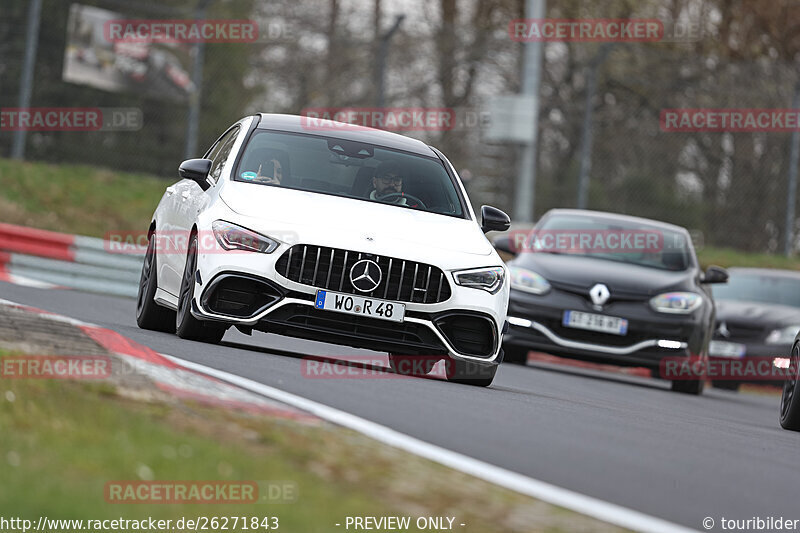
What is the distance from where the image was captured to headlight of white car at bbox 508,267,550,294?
14547mm

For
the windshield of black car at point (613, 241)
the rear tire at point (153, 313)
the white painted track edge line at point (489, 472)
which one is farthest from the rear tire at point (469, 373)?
the windshield of black car at point (613, 241)

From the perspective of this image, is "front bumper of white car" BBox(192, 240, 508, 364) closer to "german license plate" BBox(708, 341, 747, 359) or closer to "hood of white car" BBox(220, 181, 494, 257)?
"hood of white car" BBox(220, 181, 494, 257)

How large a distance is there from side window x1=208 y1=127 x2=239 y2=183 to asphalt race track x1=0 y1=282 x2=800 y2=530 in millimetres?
1163

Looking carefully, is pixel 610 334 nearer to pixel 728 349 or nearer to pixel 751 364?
pixel 728 349

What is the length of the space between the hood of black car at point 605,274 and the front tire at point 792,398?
3.85 meters

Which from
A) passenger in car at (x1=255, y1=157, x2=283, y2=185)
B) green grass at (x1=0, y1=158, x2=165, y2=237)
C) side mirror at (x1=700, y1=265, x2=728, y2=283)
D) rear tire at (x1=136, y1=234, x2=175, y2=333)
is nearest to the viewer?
passenger in car at (x1=255, y1=157, x2=283, y2=185)

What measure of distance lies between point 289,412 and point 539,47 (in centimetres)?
1599

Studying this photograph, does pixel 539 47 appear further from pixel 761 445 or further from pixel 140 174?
pixel 761 445

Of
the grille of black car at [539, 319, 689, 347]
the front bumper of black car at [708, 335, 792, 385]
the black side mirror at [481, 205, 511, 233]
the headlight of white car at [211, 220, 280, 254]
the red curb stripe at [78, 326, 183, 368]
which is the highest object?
the black side mirror at [481, 205, 511, 233]

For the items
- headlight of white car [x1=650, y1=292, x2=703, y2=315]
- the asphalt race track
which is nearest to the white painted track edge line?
the asphalt race track

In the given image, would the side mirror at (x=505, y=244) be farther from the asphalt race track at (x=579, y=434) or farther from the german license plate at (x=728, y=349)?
the german license plate at (x=728, y=349)

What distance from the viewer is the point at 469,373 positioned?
33.6 feet

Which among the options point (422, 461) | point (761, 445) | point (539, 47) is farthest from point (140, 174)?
point (422, 461)

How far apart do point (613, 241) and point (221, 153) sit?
5.63 meters
